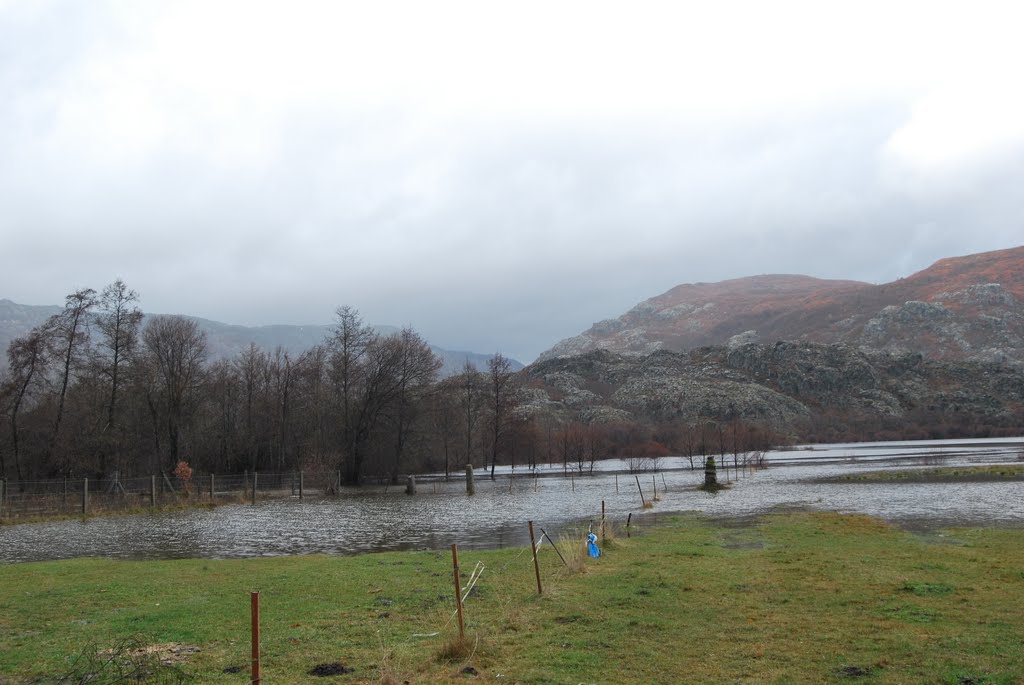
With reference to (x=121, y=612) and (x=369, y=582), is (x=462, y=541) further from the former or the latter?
(x=121, y=612)

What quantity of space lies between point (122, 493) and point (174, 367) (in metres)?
24.8

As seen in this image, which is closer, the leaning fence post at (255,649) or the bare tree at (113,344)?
the leaning fence post at (255,649)

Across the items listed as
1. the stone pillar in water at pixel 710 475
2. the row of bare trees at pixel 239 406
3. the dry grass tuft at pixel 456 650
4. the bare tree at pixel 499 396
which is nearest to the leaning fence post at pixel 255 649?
the dry grass tuft at pixel 456 650

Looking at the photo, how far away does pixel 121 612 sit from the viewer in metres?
13.1

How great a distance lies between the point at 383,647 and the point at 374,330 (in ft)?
250

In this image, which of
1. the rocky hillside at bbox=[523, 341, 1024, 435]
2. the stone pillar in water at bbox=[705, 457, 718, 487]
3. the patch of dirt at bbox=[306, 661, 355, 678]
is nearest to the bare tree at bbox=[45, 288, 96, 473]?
the stone pillar in water at bbox=[705, 457, 718, 487]

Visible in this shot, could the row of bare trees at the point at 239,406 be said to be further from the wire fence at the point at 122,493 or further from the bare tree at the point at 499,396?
the wire fence at the point at 122,493

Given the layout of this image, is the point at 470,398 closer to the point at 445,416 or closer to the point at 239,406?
the point at 445,416

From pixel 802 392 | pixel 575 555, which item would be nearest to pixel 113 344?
pixel 575 555

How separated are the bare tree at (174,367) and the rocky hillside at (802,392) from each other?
9429cm

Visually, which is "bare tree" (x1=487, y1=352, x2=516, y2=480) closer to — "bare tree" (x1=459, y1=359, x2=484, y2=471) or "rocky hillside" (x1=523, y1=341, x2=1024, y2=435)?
"bare tree" (x1=459, y1=359, x2=484, y2=471)

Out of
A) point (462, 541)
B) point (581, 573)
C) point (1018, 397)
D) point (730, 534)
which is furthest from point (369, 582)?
point (1018, 397)

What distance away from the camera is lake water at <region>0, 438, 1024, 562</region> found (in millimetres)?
25817

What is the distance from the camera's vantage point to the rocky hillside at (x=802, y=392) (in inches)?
5984
